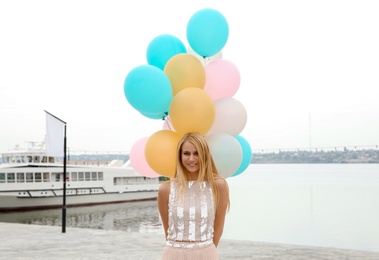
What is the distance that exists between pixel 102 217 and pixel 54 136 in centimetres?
2418

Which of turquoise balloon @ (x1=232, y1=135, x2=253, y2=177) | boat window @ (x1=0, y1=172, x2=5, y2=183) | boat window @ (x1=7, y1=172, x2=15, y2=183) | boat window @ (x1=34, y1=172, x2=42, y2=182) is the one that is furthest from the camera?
boat window @ (x1=34, y1=172, x2=42, y2=182)

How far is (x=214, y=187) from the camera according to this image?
10.0ft

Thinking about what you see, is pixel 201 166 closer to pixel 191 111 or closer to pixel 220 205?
pixel 220 205

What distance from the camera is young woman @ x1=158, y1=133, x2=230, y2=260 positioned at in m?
2.98

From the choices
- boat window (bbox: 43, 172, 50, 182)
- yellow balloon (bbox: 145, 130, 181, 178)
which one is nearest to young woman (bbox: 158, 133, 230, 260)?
yellow balloon (bbox: 145, 130, 181, 178)

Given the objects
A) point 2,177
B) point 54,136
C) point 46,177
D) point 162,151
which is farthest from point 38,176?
point 162,151

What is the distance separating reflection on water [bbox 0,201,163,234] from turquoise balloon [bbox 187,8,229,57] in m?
24.1

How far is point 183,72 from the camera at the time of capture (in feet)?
14.3

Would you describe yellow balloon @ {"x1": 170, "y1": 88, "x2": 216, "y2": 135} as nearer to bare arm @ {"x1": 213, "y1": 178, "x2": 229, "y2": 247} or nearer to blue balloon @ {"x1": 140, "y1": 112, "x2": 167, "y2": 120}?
blue balloon @ {"x1": 140, "y1": 112, "x2": 167, "y2": 120}

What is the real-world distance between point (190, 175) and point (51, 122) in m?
10.1

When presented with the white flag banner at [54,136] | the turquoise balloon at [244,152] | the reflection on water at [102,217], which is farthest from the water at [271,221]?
the turquoise balloon at [244,152]

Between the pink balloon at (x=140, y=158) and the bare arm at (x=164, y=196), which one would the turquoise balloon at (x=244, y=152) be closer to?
the pink balloon at (x=140, y=158)

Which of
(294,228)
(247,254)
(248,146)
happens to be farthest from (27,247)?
(294,228)

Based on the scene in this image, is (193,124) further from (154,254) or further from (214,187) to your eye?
(154,254)
